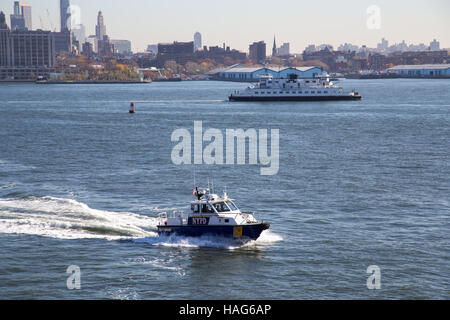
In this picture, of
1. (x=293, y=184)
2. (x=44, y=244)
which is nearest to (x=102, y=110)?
(x=293, y=184)

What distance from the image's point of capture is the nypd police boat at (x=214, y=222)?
3556 cm

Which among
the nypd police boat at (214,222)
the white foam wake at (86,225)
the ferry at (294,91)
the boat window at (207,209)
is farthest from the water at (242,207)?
the ferry at (294,91)

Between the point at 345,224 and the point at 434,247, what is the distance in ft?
20.6

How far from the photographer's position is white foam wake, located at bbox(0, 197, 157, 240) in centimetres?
3884

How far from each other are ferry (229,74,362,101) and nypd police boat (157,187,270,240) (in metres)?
126

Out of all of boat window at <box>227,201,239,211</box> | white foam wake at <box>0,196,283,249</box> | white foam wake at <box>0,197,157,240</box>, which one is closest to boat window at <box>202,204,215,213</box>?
boat window at <box>227,201,239,211</box>

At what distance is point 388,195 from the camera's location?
1901 inches

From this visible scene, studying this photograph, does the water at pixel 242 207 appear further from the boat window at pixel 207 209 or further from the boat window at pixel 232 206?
the boat window at pixel 232 206

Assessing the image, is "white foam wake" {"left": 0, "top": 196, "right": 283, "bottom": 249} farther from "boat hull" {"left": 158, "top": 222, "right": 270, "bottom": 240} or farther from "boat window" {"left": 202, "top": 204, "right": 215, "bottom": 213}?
"boat window" {"left": 202, "top": 204, "right": 215, "bottom": 213}

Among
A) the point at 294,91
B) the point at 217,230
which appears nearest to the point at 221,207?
the point at 217,230

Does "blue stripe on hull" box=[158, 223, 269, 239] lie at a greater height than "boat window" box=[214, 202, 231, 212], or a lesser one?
lesser

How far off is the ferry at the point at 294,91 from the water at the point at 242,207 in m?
76.4

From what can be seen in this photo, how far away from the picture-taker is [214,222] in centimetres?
3575
